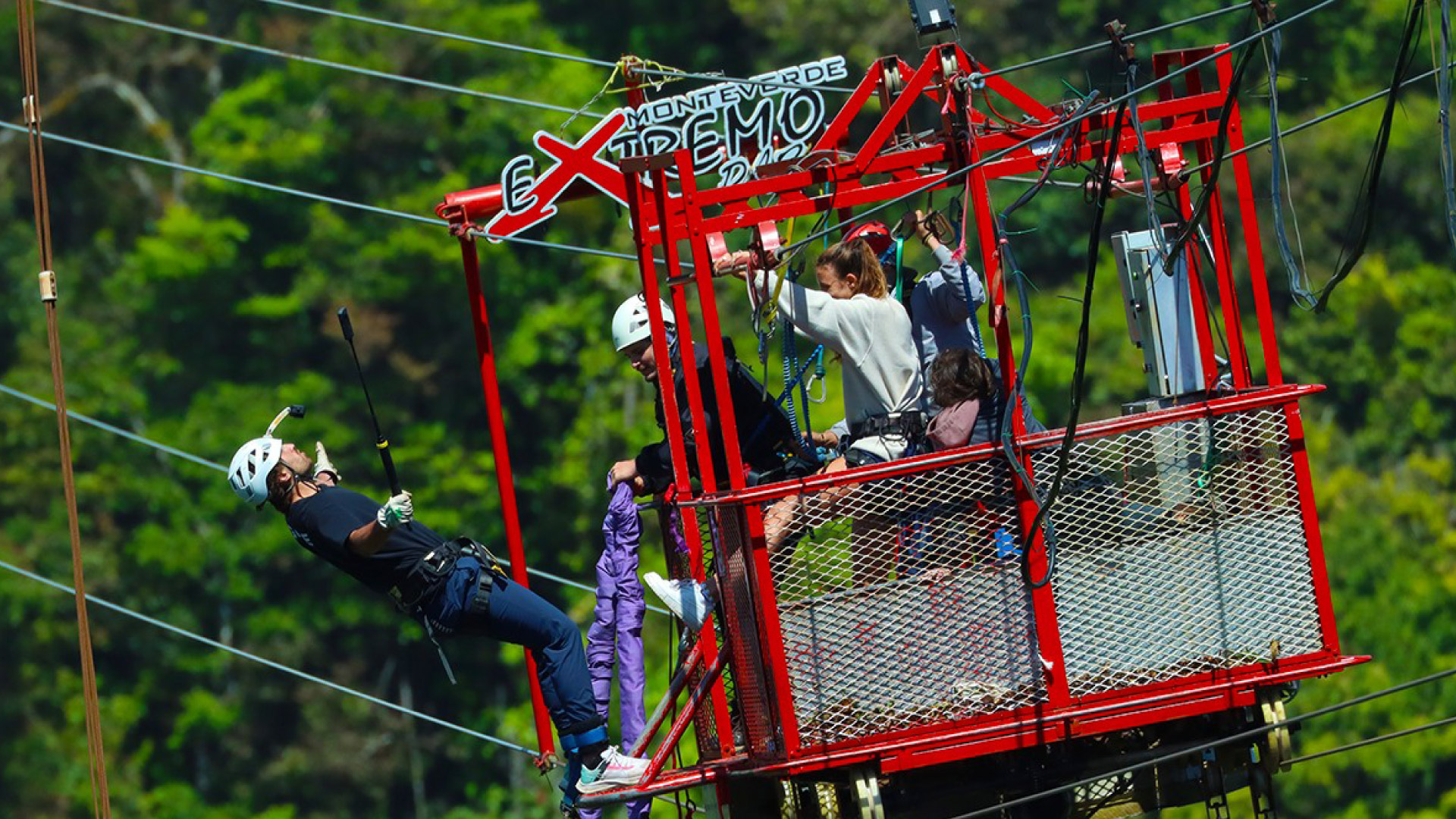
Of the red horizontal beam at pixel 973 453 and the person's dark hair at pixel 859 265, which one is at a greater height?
the person's dark hair at pixel 859 265

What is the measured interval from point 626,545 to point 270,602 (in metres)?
30.1

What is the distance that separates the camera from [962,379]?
11172 millimetres

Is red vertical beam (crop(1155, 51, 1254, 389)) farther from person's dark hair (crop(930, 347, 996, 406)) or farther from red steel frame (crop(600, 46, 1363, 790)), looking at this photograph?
person's dark hair (crop(930, 347, 996, 406))

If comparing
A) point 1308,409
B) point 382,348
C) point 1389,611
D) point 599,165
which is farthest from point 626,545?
point 382,348

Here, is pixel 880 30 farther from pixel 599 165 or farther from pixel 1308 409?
pixel 599 165

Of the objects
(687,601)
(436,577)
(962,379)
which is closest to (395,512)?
(436,577)

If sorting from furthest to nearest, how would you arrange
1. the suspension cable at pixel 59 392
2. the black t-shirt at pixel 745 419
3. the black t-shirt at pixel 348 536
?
the black t-shirt at pixel 348 536
the black t-shirt at pixel 745 419
the suspension cable at pixel 59 392

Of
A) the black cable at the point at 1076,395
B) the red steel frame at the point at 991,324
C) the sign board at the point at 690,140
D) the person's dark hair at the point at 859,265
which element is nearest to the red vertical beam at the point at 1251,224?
the red steel frame at the point at 991,324

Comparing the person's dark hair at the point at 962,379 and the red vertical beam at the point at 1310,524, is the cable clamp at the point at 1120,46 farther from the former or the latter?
the red vertical beam at the point at 1310,524

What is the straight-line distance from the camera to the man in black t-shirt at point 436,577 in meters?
12.3

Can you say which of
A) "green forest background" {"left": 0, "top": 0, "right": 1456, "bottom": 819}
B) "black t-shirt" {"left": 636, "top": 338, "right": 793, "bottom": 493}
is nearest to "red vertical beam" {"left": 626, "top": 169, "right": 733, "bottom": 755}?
"black t-shirt" {"left": 636, "top": 338, "right": 793, "bottom": 493}

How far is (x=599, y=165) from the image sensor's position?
1242cm

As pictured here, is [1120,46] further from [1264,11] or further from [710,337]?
[710,337]

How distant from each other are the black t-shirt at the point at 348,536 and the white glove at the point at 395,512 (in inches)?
9.1
